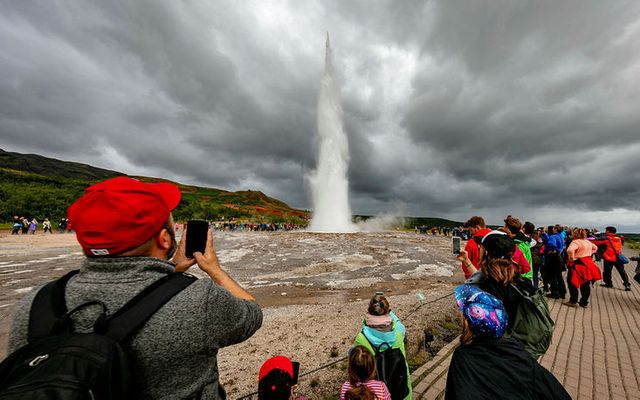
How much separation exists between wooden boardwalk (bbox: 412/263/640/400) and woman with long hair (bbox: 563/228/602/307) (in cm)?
39

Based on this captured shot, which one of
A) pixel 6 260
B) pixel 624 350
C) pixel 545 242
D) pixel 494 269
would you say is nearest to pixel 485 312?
pixel 494 269

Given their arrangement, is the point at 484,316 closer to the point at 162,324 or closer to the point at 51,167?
the point at 162,324

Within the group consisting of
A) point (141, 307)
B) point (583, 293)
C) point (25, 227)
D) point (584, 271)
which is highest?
point (141, 307)

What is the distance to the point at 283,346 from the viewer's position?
505 cm

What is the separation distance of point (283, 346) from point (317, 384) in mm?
1407

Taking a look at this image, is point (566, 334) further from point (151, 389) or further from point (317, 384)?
point (151, 389)

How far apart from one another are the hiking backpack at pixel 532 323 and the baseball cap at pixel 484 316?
2.64ft

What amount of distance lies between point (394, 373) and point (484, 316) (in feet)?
4.25

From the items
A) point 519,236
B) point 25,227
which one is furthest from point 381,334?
point 25,227

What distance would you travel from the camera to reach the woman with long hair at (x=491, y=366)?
71.8 inches

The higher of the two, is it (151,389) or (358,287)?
(151,389)

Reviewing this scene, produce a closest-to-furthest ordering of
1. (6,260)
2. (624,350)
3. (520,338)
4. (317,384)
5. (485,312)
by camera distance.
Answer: (485,312)
(520,338)
(317,384)
(624,350)
(6,260)

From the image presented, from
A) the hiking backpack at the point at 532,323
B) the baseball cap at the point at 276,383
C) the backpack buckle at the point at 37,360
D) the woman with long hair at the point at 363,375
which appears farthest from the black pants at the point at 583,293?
the backpack buckle at the point at 37,360

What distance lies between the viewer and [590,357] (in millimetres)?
4387
